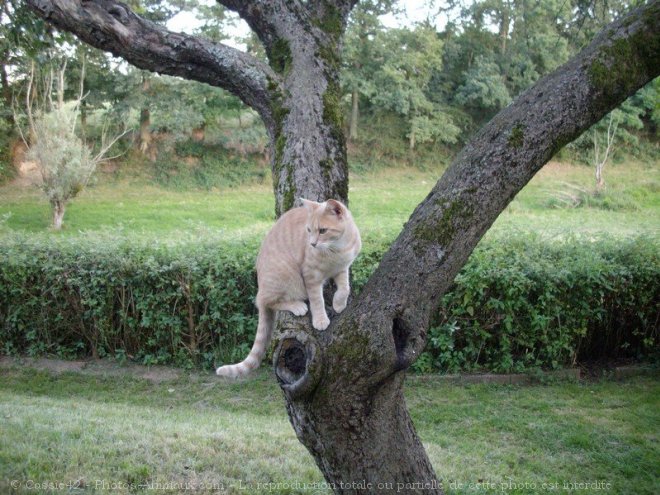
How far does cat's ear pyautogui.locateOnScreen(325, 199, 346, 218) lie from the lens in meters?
3.10

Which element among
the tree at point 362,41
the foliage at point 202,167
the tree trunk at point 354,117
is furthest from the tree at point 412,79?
the foliage at point 202,167

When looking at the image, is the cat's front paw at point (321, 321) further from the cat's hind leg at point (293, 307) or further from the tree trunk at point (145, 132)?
the tree trunk at point (145, 132)

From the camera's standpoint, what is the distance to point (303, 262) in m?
3.34

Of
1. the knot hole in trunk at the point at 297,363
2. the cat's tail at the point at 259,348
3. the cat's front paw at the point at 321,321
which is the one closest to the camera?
the knot hole in trunk at the point at 297,363

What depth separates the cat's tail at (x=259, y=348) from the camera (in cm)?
326

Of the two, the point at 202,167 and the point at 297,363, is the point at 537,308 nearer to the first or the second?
the point at 297,363

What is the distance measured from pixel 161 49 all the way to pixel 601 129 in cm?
2702

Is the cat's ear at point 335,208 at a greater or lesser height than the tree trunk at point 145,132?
lesser

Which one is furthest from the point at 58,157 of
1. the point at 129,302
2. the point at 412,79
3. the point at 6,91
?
the point at 412,79

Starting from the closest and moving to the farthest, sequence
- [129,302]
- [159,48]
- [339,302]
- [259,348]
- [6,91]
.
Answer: [159,48], [339,302], [259,348], [129,302], [6,91]

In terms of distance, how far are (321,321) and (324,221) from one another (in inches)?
23.8

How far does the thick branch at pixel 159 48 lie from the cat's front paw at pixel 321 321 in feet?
3.77

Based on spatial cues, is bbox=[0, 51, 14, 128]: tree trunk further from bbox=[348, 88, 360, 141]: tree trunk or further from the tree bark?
the tree bark

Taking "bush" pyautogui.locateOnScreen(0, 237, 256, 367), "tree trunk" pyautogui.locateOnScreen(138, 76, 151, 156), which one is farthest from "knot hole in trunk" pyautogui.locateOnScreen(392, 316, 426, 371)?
"tree trunk" pyautogui.locateOnScreen(138, 76, 151, 156)
